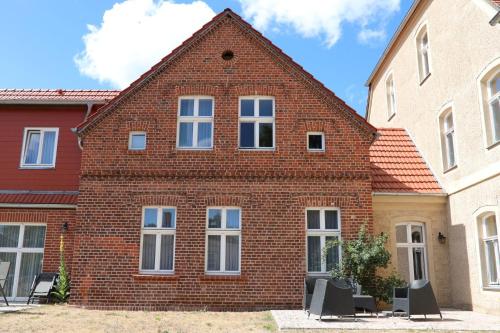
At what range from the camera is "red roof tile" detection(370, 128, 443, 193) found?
14648mm

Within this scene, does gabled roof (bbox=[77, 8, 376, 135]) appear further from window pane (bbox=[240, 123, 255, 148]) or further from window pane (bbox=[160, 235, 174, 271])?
window pane (bbox=[160, 235, 174, 271])

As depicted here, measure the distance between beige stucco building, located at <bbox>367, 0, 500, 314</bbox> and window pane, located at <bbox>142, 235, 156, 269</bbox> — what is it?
619 cm

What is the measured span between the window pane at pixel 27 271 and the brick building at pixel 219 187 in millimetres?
109

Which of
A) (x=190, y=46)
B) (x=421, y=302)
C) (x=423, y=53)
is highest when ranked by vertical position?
(x=423, y=53)

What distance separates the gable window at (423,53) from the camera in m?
16.6

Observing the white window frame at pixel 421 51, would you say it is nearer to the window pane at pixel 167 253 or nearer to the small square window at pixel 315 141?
the small square window at pixel 315 141

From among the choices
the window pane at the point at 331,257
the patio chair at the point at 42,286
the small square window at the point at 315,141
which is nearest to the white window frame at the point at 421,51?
the small square window at the point at 315,141

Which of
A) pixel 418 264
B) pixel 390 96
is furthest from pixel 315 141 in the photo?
pixel 390 96

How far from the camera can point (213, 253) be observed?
13.3 m

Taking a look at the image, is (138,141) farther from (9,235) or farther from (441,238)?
(441,238)

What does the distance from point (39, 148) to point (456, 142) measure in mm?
12653

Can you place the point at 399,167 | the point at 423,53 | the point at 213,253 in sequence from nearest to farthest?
the point at 213,253
the point at 399,167
the point at 423,53

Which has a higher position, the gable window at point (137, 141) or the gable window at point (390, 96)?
the gable window at point (390, 96)

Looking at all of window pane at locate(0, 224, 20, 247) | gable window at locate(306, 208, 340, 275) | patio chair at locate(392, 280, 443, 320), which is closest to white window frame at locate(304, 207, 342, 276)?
gable window at locate(306, 208, 340, 275)
